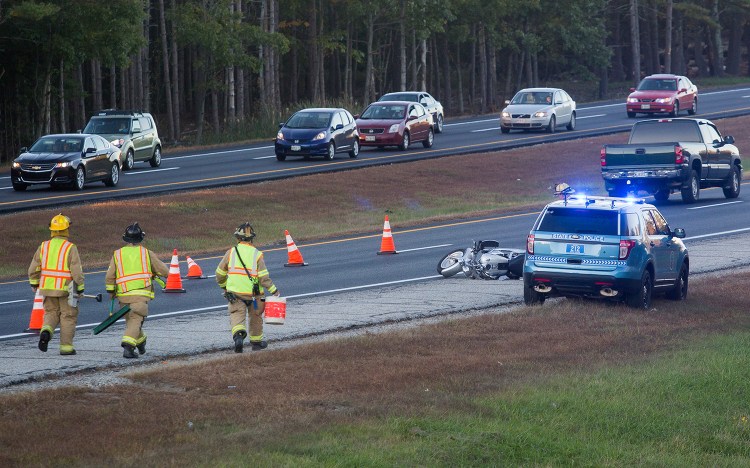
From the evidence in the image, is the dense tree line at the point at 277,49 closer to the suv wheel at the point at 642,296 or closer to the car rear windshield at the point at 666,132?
the car rear windshield at the point at 666,132

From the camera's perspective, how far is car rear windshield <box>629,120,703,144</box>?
1289 inches

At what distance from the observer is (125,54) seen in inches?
1857

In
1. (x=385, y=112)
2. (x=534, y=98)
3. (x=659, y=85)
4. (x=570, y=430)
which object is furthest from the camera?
(x=659, y=85)

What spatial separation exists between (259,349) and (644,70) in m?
89.6

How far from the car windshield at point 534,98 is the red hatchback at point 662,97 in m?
6.32

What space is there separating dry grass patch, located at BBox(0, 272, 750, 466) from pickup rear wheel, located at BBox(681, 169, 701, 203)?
1579cm

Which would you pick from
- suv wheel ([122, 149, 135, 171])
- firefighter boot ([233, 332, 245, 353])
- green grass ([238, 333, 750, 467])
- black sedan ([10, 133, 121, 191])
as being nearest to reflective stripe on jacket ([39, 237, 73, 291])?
firefighter boot ([233, 332, 245, 353])

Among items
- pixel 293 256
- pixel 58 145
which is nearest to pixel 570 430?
pixel 293 256

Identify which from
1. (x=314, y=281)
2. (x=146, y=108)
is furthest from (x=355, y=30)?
(x=314, y=281)

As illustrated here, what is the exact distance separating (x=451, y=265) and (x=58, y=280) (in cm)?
892

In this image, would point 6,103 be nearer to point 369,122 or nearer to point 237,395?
point 369,122

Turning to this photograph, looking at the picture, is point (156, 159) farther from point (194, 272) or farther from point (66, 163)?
point (194, 272)

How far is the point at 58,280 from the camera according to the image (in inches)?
551

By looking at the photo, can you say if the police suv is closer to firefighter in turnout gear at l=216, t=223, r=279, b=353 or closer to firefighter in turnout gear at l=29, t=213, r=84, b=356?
firefighter in turnout gear at l=216, t=223, r=279, b=353
